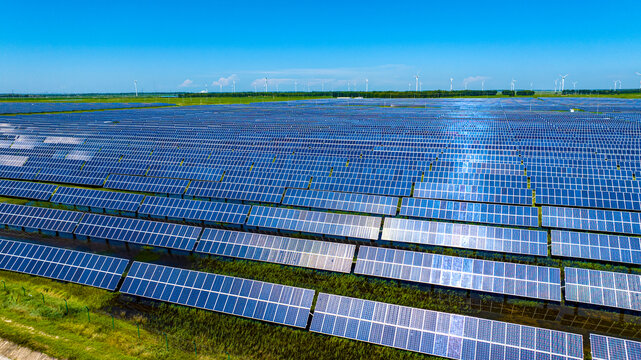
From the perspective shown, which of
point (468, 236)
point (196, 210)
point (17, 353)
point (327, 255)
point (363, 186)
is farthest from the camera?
point (363, 186)

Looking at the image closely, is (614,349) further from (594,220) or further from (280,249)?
(280,249)

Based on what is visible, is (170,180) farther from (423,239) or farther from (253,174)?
(423,239)

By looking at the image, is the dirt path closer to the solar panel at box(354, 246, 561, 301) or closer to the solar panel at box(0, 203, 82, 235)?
the solar panel at box(0, 203, 82, 235)

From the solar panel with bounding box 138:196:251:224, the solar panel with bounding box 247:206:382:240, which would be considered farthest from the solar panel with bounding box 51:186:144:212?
the solar panel with bounding box 247:206:382:240

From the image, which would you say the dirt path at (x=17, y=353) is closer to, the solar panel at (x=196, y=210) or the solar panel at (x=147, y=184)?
the solar panel at (x=196, y=210)

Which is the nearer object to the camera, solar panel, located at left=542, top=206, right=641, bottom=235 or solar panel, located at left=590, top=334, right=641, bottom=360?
solar panel, located at left=590, top=334, right=641, bottom=360

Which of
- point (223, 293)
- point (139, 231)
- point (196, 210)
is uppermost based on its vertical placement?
point (196, 210)

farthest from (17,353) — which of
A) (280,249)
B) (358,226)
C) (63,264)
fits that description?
(358,226)

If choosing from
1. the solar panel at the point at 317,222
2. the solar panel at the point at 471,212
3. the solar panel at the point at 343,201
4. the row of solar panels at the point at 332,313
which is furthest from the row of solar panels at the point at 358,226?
the row of solar panels at the point at 332,313
